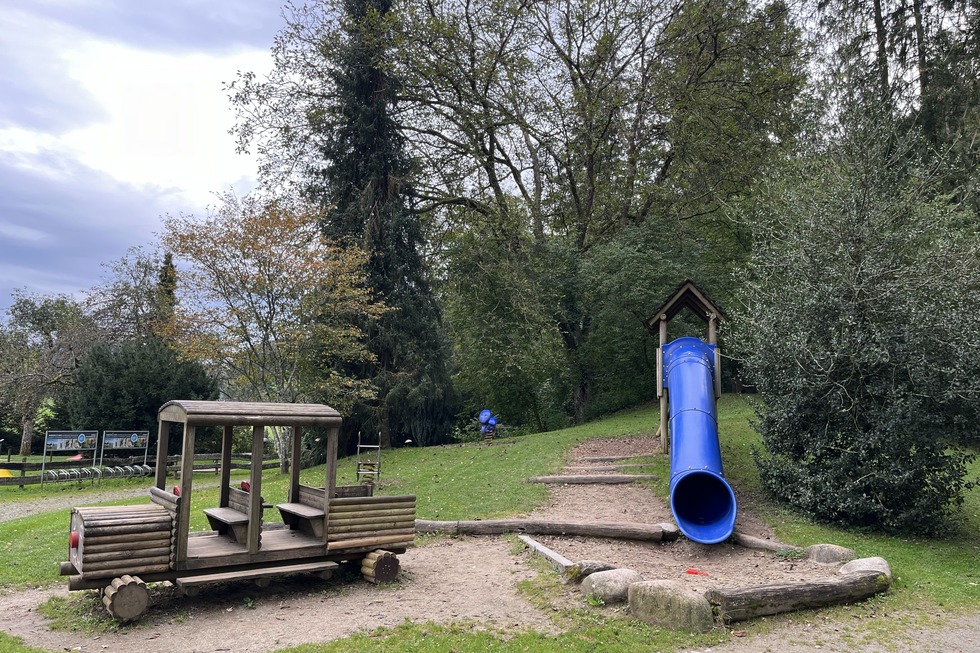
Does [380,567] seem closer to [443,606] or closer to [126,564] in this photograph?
[443,606]

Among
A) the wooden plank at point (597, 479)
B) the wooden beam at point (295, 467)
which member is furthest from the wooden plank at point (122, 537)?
the wooden plank at point (597, 479)

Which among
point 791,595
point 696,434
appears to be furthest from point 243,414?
point 696,434

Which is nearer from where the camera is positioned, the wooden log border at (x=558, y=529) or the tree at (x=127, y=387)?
the wooden log border at (x=558, y=529)

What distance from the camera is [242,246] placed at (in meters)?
17.2

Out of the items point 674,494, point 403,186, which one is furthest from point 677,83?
point 674,494

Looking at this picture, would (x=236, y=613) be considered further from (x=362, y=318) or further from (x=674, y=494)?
(x=362, y=318)

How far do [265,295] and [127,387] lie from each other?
878 cm

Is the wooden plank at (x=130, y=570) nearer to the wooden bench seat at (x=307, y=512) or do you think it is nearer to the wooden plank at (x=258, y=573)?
the wooden plank at (x=258, y=573)

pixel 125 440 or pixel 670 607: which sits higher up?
pixel 125 440

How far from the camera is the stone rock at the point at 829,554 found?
8.52 meters

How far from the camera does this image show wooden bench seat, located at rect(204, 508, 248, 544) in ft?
24.1

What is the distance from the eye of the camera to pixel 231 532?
7.88 m

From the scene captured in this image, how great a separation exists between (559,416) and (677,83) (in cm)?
1298

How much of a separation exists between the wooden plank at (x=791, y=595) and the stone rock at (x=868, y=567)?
0.41 feet
